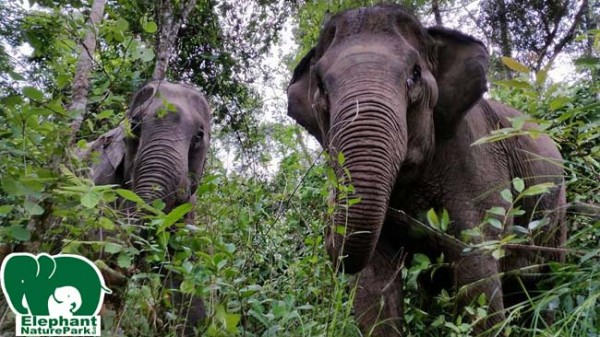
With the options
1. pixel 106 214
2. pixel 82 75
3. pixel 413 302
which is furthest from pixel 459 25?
pixel 106 214

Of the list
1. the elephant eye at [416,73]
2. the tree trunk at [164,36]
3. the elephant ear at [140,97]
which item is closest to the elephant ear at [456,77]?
the elephant eye at [416,73]

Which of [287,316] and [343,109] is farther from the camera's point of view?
[343,109]

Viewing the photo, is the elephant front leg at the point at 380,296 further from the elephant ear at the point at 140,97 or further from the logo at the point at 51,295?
the elephant ear at the point at 140,97

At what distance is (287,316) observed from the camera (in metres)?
3.27

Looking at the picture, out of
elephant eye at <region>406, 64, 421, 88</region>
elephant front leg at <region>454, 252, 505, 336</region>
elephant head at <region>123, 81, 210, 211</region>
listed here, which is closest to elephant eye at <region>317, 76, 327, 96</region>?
elephant eye at <region>406, 64, 421, 88</region>

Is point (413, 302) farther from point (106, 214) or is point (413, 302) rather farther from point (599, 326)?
point (106, 214)

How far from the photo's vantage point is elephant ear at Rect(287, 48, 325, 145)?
4.86 m

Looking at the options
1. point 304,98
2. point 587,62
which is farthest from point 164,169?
point 587,62

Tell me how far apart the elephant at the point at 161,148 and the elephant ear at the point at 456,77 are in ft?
6.19

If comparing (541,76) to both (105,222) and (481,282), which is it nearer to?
(481,282)

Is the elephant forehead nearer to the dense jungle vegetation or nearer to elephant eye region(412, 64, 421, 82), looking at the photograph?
elephant eye region(412, 64, 421, 82)

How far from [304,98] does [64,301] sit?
112 inches

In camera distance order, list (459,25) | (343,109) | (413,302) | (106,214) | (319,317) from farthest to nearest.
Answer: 1. (459,25)
2. (413,302)
3. (343,109)
4. (319,317)
5. (106,214)

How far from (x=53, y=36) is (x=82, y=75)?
0.49 m
